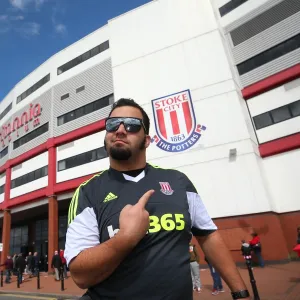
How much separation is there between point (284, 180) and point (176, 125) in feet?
22.3

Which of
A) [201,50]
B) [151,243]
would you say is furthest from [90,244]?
[201,50]

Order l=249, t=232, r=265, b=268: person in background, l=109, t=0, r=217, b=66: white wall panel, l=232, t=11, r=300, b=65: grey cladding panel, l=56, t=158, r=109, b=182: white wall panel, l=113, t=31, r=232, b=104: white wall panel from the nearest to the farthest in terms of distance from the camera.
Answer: l=249, t=232, r=265, b=268: person in background
l=232, t=11, r=300, b=65: grey cladding panel
l=113, t=31, r=232, b=104: white wall panel
l=109, t=0, r=217, b=66: white wall panel
l=56, t=158, r=109, b=182: white wall panel

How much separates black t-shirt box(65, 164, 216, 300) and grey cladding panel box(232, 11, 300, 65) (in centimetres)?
1702

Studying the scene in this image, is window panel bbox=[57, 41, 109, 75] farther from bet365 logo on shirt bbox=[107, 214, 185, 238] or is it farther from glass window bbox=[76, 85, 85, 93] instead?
bet365 logo on shirt bbox=[107, 214, 185, 238]

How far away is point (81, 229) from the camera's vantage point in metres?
1.35

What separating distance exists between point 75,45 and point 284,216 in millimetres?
21633

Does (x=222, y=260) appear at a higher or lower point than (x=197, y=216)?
lower

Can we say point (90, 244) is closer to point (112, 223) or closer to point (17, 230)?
point (112, 223)

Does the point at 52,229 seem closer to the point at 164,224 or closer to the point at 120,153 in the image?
the point at 120,153

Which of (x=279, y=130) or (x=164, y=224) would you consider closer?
(x=164, y=224)

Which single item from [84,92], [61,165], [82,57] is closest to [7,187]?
[61,165]

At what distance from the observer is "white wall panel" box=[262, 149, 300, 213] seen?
13.3m

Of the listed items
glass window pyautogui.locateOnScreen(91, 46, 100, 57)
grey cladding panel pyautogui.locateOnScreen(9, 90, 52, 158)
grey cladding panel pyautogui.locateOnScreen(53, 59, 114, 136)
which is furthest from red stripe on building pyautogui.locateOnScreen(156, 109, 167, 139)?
grey cladding panel pyautogui.locateOnScreen(9, 90, 52, 158)

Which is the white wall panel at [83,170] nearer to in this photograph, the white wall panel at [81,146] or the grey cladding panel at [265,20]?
the white wall panel at [81,146]
